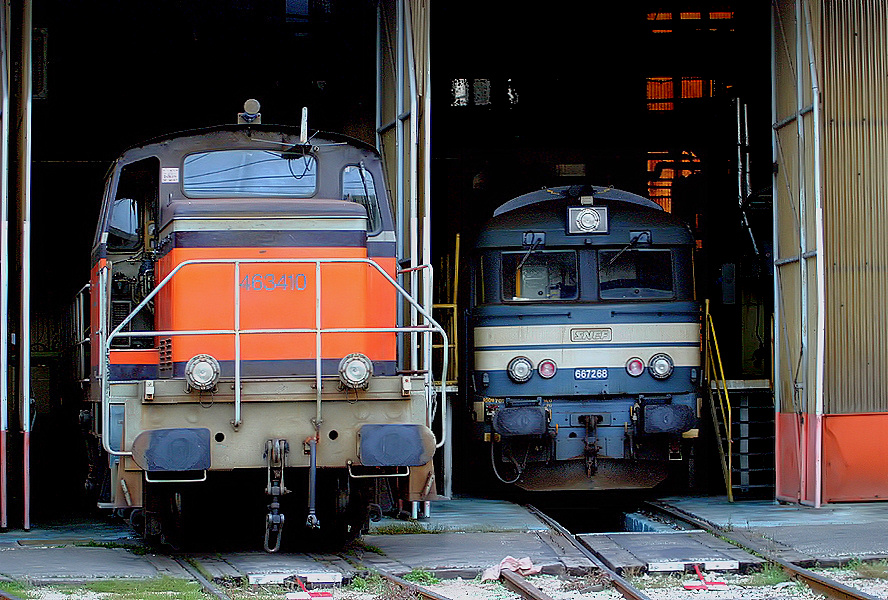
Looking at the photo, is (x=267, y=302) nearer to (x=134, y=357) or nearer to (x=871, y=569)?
(x=134, y=357)

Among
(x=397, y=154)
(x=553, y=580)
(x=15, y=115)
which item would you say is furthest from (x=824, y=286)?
(x=15, y=115)

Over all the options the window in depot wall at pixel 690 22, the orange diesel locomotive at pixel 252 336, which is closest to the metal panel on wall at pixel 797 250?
the orange diesel locomotive at pixel 252 336

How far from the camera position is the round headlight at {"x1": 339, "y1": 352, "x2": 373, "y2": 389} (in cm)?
831

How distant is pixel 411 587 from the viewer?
7.66 meters

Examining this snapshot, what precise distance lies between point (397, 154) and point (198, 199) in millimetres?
3220

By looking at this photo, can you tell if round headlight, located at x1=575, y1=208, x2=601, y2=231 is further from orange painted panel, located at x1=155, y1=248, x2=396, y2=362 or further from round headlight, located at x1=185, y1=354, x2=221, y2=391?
round headlight, located at x1=185, y1=354, x2=221, y2=391

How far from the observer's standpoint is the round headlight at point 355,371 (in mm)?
8312

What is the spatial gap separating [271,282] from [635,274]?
5.25 m

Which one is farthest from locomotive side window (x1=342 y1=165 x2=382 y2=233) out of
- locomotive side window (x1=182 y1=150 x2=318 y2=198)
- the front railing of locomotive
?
the front railing of locomotive

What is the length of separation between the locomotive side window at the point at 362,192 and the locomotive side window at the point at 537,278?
3.59 meters

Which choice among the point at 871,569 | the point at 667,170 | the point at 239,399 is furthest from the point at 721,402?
the point at 239,399

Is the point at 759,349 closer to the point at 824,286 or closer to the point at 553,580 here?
the point at 824,286

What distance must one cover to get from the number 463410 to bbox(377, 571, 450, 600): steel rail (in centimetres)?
213

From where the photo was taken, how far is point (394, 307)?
9.37 meters
